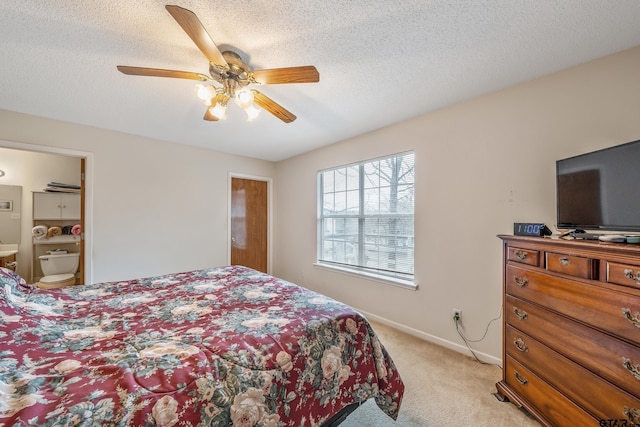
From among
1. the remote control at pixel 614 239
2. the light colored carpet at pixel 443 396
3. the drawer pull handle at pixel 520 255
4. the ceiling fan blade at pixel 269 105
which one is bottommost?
the light colored carpet at pixel 443 396

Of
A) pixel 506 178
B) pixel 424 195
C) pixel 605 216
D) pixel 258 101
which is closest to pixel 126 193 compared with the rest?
pixel 258 101

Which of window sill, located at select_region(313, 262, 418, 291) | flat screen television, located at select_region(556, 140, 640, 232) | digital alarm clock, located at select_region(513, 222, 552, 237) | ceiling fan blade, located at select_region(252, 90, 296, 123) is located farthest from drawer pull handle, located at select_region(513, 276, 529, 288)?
ceiling fan blade, located at select_region(252, 90, 296, 123)

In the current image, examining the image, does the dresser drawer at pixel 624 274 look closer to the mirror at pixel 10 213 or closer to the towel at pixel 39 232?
the towel at pixel 39 232

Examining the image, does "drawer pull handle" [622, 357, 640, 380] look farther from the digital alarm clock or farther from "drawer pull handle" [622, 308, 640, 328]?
the digital alarm clock

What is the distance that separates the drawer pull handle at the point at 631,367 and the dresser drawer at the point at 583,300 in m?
0.10

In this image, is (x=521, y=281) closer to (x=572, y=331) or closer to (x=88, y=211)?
(x=572, y=331)

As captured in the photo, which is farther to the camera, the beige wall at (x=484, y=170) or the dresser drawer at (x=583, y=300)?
the beige wall at (x=484, y=170)

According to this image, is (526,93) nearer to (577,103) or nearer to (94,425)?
(577,103)

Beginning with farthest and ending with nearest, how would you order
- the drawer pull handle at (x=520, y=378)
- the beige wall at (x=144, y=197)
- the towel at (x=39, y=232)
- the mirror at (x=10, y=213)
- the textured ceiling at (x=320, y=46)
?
the towel at (x=39, y=232), the mirror at (x=10, y=213), the beige wall at (x=144, y=197), the drawer pull handle at (x=520, y=378), the textured ceiling at (x=320, y=46)

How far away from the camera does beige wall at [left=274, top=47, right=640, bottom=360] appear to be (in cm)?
163

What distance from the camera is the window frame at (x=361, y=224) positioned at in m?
2.68

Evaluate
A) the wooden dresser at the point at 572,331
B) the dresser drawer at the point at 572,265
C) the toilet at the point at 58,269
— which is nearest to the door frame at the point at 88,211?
the toilet at the point at 58,269

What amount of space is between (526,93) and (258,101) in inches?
82.8

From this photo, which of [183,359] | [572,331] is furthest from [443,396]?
[183,359]
